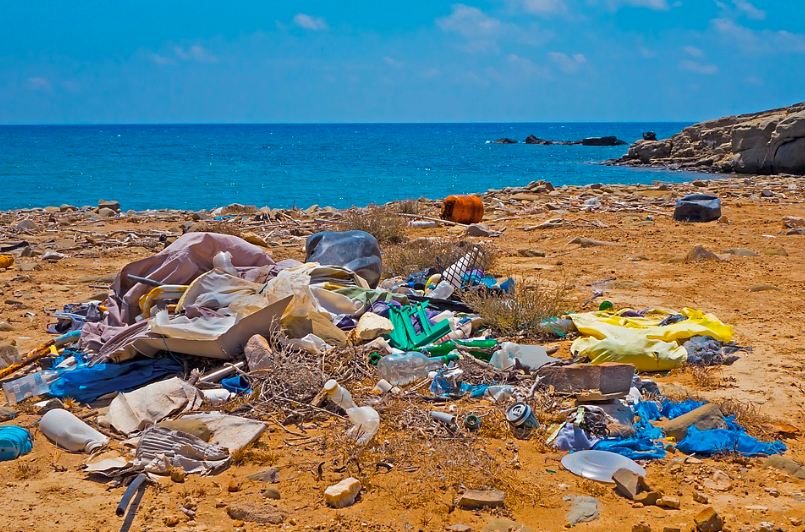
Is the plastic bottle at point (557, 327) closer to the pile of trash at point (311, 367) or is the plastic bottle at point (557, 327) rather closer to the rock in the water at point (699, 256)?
the pile of trash at point (311, 367)

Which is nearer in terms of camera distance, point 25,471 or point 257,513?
point 257,513

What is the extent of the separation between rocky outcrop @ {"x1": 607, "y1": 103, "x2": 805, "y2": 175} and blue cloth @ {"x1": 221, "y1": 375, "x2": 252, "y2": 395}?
23817 mm

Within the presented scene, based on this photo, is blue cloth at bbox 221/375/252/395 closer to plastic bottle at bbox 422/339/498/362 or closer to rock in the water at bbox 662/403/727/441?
plastic bottle at bbox 422/339/498/362

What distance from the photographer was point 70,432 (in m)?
3.56

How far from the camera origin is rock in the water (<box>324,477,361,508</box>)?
2924 millimetres

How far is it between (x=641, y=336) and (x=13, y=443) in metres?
3.81

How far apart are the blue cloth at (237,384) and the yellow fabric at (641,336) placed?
2.18 m

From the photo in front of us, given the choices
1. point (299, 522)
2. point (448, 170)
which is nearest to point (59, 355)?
point (299, 522)

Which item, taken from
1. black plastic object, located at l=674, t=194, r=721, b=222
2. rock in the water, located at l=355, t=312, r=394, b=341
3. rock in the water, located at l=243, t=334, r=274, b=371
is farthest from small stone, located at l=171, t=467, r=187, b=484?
black plastic object, located at l=674, t=194, r=721, b=222

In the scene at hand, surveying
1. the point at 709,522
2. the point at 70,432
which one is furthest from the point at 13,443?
the point at 709,522

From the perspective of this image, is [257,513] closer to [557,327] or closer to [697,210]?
[557,327]

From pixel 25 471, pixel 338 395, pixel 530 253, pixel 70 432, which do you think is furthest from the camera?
pixel 530 253

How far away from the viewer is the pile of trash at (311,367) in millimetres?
3504

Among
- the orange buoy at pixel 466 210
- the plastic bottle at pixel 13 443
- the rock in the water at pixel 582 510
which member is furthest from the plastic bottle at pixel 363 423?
the orange buoy at pixel 466 210
